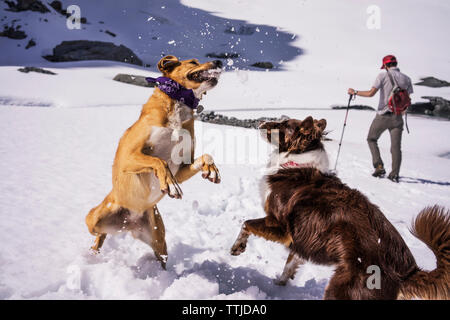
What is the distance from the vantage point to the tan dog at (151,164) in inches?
75.6

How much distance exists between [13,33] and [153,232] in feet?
67.8

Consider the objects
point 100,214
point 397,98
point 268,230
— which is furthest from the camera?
point 397,98

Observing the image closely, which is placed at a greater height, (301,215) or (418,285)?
(301,215)

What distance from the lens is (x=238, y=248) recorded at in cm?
244

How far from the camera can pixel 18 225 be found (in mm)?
2311

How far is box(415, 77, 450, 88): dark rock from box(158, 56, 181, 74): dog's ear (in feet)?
63.1

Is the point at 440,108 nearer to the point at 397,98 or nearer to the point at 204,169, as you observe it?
the point at 397,98

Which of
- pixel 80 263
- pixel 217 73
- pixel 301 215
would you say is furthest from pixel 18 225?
pixel 301 215

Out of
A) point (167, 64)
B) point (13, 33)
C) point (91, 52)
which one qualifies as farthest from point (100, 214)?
point (13, 33)

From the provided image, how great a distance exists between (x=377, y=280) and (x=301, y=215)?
22.7 inches

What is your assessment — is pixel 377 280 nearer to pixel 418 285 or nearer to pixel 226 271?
pixel 418 285

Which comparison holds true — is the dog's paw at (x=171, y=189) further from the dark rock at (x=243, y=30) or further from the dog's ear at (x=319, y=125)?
the dark rock at (x=243, y=30)

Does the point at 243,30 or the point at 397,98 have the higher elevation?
the point at 243,30

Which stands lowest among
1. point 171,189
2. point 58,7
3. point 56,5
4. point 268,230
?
point 268,230
